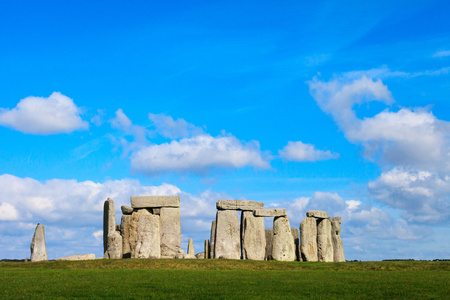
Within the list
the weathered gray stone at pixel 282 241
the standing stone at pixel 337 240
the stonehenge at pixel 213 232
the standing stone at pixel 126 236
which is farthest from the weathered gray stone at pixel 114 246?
the standing stone at pixel 337 240

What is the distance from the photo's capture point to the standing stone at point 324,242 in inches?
1222

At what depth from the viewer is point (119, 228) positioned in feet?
101

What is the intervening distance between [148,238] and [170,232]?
51.2 inches

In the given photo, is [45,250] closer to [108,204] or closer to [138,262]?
[108,204]

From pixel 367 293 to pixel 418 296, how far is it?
139 cm

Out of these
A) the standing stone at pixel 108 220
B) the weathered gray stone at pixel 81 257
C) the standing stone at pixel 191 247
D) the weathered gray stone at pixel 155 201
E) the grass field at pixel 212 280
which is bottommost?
the grass field at pixel 212 280

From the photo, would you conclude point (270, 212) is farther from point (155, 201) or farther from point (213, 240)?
point (155, 201)

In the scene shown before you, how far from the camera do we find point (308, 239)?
30.5m

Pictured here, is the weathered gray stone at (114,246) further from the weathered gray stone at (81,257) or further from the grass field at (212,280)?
the grass field at (212,280)

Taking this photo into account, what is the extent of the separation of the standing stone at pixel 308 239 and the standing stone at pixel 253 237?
2.52 metres

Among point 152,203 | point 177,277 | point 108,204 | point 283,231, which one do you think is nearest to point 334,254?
point 283,231

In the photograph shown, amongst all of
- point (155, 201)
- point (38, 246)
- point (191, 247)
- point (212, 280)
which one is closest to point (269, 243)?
point (191, 247)

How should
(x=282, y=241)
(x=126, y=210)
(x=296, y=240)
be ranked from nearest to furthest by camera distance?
(x=282, y=241)
(x=126, y=210)
(x=296, y=240)

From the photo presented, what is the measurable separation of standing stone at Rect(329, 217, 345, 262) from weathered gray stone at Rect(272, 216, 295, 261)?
4.10 meters
